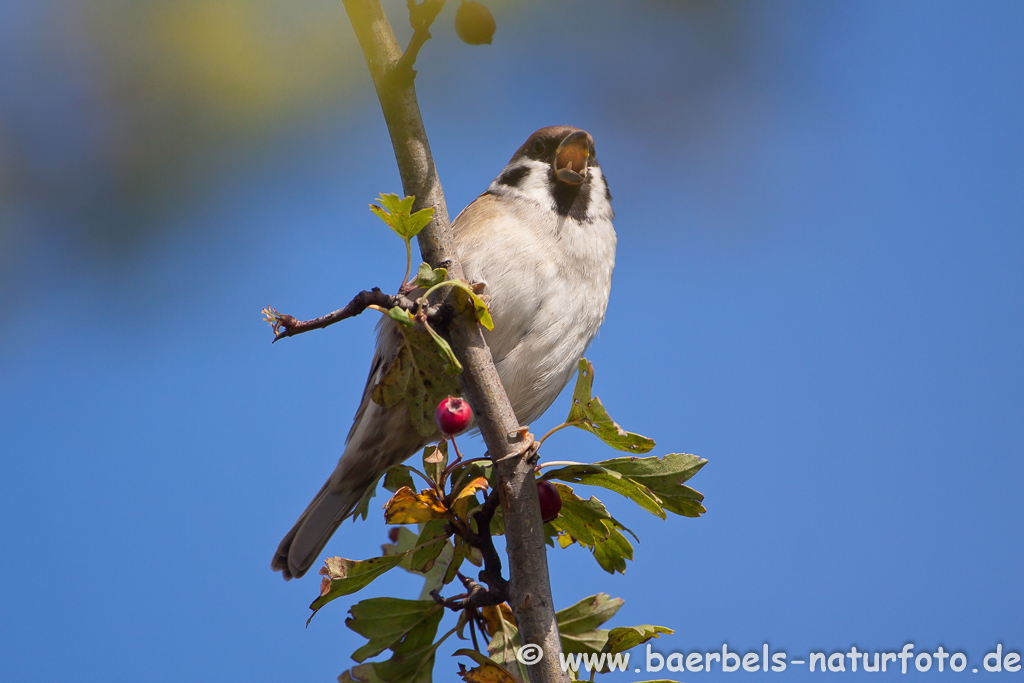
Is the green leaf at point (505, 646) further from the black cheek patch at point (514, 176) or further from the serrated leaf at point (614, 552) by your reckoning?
the black cheek patch at point (514, 176)

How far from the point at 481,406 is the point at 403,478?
48 cm

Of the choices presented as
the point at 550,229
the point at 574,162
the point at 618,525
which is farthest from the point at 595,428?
the point at 574,162

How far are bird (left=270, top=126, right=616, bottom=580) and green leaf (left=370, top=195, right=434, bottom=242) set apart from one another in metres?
1.01

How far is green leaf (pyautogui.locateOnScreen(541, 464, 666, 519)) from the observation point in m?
1.99

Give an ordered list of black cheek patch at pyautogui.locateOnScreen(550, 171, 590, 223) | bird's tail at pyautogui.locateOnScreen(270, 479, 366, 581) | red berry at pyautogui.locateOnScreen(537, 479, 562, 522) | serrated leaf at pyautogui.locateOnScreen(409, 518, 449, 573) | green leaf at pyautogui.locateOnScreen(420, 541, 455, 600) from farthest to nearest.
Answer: black cheek patch at pyautogui.locateOnScreen(550, 171, 590, 223) < bird's tail at pyautogui.locateOnScreen(270, 479, 366, 581) < green leaf at pyautogui.locateOnScreen(420, 541, 455, 600) < serrated leaf at pyautogui.locateOnScreen(409, 518, 449, 573) < red berry at pyautogui.locateOnScreen(537, 479, 562, 522)

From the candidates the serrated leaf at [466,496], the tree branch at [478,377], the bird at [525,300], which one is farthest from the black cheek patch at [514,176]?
the serrated leaf at [466,496]

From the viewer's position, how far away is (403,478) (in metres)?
2.22

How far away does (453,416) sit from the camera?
6.21 ft

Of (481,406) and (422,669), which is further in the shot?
(422,669)

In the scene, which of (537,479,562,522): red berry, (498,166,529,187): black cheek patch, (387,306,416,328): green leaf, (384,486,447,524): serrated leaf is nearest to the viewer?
(387,306,416,328): green leaf

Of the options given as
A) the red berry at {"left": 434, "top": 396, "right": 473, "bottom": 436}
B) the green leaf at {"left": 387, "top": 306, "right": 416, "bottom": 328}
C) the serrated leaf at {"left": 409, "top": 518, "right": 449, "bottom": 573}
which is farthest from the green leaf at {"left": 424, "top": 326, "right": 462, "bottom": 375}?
the serrated leaf at {"left": 409, "top": 518, "right": 449, "bottom": 573}

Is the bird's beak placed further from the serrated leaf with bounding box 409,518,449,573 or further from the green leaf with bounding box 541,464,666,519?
the serrated leaf with bounding box 409,518,449,573

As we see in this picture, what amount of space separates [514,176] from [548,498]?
1.82 metres

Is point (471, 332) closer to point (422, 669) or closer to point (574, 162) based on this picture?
point (422, 669)
